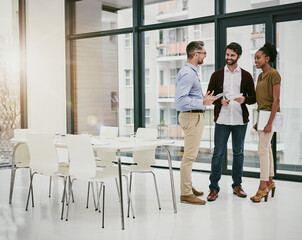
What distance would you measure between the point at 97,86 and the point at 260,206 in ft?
14.9

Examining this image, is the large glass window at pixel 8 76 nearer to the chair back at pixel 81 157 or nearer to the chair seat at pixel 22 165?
the chair seat at pixel 22 165

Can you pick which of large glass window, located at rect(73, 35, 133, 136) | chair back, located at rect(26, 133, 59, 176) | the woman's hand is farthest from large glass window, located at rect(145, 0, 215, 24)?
chair back, located at rect(26, 133, 59, 176)

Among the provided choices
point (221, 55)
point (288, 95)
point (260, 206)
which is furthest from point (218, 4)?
point (260, 206)

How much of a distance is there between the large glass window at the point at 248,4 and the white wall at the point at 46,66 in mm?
3612

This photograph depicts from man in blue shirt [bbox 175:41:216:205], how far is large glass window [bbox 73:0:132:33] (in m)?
3.31

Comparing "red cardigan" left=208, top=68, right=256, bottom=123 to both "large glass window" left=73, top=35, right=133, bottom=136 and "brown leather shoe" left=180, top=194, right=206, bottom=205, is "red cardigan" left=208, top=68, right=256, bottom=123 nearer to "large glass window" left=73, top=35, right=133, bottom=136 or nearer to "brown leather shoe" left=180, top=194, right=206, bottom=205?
"brown leather shoe" left=180, top=194, right=206, bottom=205

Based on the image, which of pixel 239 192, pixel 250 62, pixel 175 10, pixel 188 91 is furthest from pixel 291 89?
pixel 175 10

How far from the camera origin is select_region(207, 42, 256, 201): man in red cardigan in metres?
4.95

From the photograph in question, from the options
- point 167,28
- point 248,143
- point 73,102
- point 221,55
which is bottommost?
point 248,143

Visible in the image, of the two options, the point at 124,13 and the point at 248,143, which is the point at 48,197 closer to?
the point at 248,143

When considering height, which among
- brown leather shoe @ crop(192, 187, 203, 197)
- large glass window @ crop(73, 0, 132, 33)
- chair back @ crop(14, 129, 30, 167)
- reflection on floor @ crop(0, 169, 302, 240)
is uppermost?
large glass window @ crop(73, 0, 132, 33)

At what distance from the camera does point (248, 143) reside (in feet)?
21.2

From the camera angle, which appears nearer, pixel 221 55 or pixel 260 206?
pixel 260 206

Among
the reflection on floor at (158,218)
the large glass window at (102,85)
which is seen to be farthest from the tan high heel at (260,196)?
the large glass window at (102,85)
